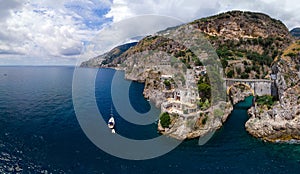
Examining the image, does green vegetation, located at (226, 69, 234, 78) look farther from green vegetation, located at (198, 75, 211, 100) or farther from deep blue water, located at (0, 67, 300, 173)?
deep blue water, located at (0, 67, 300, 173)

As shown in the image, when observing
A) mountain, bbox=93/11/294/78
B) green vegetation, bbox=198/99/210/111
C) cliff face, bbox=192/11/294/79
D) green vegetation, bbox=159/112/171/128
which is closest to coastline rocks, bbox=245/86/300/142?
green vegetation, bbox=198/99/210/111

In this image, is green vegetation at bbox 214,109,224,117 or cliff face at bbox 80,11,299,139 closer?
cliff face at bbox 80,11,299,139

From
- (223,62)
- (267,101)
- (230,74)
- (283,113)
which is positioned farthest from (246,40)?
(283,113)

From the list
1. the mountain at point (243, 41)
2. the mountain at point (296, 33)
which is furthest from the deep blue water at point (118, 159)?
the mountain at point (296, 33)

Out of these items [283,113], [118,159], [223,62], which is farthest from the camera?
[223,62]

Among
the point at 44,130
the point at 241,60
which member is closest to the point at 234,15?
the point at 241,60

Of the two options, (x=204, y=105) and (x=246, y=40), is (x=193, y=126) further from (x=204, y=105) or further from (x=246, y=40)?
(x=246, y=40)

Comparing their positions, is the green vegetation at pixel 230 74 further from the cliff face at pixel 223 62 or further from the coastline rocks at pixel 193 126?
the coastline rocks at pixel 193 126
